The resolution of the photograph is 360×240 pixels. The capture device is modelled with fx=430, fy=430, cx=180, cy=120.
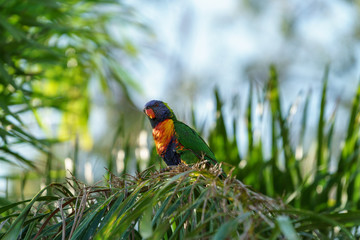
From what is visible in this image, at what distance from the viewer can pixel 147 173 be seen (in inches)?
42.1

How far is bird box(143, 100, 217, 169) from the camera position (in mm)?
1649

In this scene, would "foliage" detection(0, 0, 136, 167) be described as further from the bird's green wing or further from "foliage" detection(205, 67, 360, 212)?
"foliage" detection(205, 67, 360, 212)

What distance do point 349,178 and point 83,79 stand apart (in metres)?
1.80

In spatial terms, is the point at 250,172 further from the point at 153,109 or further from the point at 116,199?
the point at 116,199

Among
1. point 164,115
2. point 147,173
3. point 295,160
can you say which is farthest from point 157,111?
point 147,173

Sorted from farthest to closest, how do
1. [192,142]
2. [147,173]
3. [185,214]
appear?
1. [192,142]
2. [147,173]
3. [185,214]

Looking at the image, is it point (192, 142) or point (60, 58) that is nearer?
point (192, 142)

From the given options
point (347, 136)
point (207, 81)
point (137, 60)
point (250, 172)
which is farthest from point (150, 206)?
point (207, 81)

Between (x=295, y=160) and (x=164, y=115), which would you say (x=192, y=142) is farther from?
(x=295, y=160)

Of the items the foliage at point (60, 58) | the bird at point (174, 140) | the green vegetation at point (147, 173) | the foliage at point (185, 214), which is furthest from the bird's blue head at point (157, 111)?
the foliage at point (185, 214)

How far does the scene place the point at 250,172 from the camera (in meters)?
1.76

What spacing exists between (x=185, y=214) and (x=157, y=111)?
3.41 feet

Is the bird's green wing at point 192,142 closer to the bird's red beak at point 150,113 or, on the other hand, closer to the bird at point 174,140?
the bird at point 174,140

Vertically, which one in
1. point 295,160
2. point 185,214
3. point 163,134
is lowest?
point 295,160
